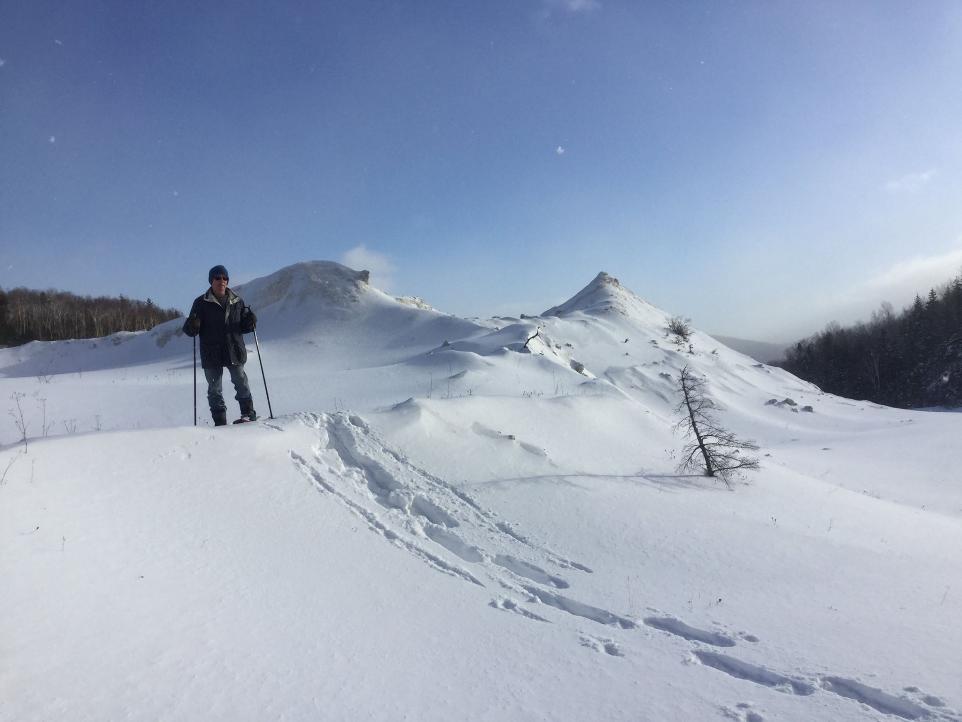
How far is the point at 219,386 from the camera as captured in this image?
7.70m

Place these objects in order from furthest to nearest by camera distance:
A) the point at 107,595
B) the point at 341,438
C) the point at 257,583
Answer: the point at 341,438, the point at 257,583, the point at 107,595

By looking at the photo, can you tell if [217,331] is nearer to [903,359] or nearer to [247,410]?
[247,410]

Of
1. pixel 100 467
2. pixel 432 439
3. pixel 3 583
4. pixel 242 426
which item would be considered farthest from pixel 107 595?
pixel 432 439

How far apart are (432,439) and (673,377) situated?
20304mm

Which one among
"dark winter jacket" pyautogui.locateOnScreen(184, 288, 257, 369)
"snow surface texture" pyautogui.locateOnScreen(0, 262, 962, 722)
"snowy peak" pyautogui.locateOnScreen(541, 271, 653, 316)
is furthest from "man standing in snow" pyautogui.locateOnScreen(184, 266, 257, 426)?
"snowy peak" pyautogui.locateOnScreen(541, 271, 653, 316)

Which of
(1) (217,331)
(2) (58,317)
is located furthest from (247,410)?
(2) (58,317)

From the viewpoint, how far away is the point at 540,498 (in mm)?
7016

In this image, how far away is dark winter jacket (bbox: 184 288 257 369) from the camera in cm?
755

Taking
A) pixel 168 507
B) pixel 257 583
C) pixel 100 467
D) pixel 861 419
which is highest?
pixel 100 467

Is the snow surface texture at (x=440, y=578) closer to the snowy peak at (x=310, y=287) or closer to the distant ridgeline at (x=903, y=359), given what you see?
the snowy peak at (x=310, y=287)

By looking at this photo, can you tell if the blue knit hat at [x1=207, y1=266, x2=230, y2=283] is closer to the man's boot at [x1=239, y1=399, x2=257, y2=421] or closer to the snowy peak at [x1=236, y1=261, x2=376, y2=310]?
the man's boot at [x1=239, y1=399, x2=257, y2=421]

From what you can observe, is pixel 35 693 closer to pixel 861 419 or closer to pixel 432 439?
pixel 432 439

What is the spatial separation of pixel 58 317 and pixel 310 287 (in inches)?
1777

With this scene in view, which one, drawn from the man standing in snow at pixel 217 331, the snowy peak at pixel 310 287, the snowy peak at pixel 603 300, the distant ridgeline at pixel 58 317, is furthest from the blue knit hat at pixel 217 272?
the distant ridgeline at pixel 58 317
